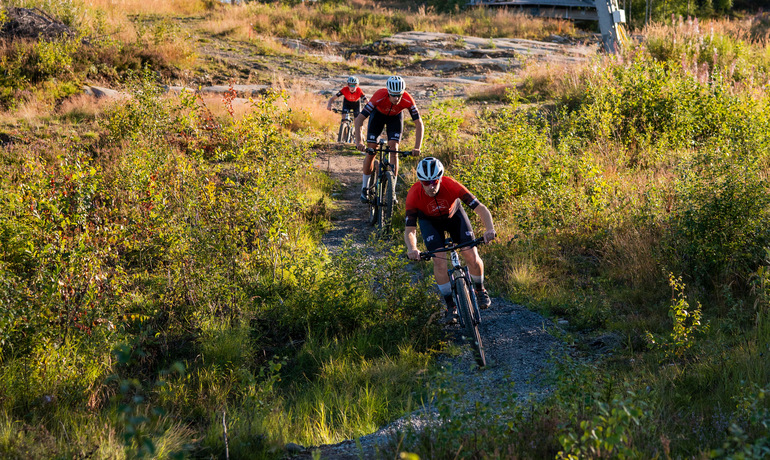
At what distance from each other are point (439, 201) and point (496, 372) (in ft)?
5.94

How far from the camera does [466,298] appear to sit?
231 inches

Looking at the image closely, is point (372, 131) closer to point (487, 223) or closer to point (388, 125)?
point (388, 125)

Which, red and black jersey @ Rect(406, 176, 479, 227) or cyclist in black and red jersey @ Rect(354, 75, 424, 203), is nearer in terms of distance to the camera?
red and black jersey @ Rect(406, 176, 479, 227)

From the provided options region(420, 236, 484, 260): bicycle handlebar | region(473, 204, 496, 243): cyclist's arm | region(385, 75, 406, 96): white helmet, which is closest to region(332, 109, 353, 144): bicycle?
region(385, 75, 406, 96): white helmet

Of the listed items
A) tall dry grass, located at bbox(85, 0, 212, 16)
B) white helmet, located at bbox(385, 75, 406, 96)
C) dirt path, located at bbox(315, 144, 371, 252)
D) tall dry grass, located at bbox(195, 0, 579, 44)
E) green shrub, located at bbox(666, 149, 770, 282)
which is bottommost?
dirt path, located at bbox(315, 144, 371, 252)

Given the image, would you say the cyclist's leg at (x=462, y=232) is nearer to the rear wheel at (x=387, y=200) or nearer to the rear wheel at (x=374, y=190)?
the rear wheel at (x=387, y=200)

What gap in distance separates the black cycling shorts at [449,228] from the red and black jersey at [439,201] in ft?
0.23

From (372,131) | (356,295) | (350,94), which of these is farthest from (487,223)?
(350,94)

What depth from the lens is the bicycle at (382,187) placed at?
9508mm

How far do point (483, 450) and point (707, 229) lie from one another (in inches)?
180

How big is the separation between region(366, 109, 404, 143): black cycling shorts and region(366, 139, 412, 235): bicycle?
0.18 m

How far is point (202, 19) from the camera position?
30047mm

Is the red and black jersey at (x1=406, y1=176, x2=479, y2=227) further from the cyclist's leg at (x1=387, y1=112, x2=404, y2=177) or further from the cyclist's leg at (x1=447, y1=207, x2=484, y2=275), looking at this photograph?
the cyclist's leg at (x1=387, y1=112, x2=404, y2=177)

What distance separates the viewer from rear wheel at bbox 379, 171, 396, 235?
948 cm
